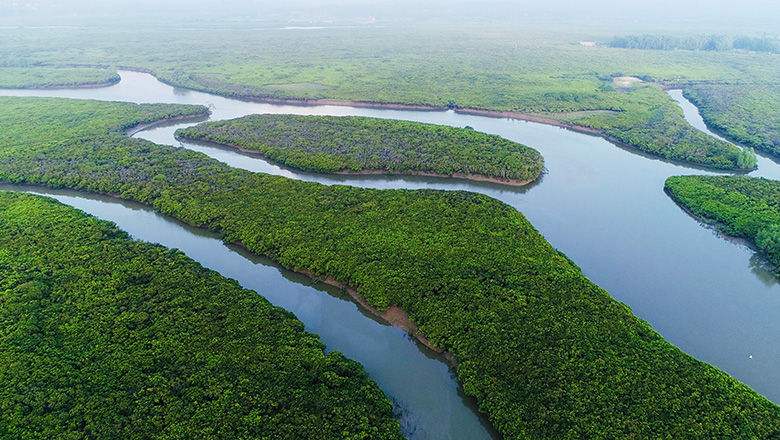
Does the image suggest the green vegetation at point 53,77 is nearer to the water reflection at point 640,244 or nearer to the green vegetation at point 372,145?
the water reflection at point 640,244

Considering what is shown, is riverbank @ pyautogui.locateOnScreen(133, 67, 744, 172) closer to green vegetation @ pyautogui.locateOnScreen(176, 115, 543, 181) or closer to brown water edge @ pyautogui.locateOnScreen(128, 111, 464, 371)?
green vegetation @ pyautogui.locateOnScreen(176, 115, 543, 181)

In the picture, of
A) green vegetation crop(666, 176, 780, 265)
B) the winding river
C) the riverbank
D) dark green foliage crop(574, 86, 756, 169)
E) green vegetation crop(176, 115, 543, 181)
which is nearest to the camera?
the winding river

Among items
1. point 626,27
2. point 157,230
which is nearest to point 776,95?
point 157,230

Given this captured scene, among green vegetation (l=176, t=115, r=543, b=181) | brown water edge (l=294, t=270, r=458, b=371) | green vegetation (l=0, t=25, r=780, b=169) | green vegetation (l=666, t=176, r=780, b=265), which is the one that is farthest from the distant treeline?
brown water edge (l=294, t=270, r=458, b=371)

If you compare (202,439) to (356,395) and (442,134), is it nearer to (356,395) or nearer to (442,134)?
(356,395)

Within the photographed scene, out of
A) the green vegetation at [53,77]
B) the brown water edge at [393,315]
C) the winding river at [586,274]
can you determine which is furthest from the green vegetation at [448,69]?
the brown water edge at [393,315]

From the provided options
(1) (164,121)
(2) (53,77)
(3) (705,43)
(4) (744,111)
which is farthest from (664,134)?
(2) (53,77)
